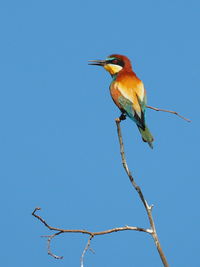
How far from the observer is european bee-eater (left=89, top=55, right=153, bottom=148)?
4152 millimetres

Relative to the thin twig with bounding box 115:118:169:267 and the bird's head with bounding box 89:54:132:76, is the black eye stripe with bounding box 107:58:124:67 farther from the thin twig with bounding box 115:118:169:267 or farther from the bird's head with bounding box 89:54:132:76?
the thin twig with bounding box 115:118:169:267

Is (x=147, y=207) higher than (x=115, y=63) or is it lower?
lower

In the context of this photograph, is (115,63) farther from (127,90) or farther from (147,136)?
(147,136)

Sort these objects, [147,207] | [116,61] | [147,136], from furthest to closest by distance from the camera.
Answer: [116,61]
[147,136]
[147,207]

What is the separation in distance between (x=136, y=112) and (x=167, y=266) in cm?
182

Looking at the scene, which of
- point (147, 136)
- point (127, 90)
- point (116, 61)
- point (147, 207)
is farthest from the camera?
point (116, 61)

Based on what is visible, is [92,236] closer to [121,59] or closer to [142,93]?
[142,93]

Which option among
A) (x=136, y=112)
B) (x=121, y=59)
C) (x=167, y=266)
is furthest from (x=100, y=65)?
(x=167, y=266)

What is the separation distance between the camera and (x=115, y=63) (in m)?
4.86

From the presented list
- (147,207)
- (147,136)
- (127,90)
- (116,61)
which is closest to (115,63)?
(116,61)

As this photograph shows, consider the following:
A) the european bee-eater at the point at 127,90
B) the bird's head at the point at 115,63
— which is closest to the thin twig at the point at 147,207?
the european bee-eater at the point at 127,90

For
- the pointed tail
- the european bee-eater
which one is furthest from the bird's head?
the pointed tail

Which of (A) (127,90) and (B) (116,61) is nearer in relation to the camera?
(A) (127,90)

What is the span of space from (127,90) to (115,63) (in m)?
0.54
